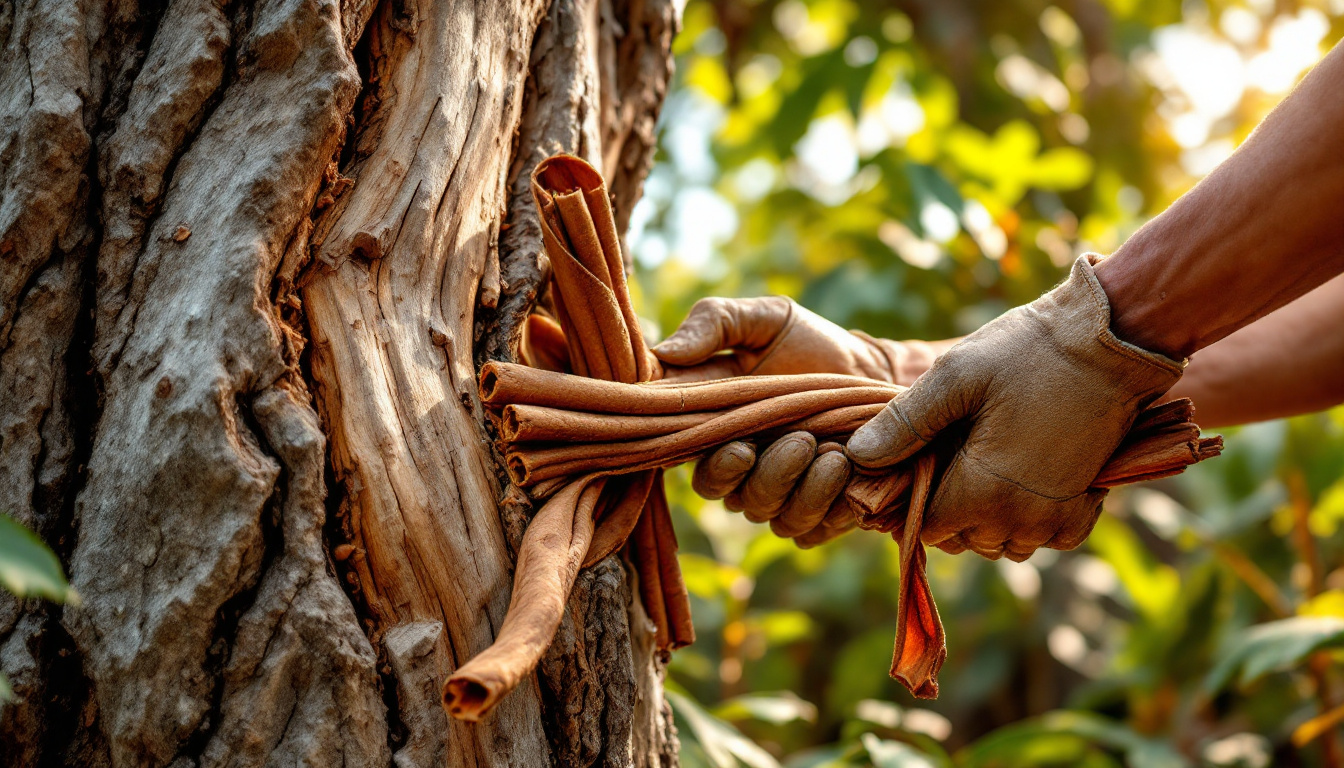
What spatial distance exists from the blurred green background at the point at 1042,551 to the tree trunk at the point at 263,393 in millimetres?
1163

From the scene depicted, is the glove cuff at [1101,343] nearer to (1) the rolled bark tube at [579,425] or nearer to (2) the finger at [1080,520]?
(2) the finger at [1080,520]

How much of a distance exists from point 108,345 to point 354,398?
25 cm

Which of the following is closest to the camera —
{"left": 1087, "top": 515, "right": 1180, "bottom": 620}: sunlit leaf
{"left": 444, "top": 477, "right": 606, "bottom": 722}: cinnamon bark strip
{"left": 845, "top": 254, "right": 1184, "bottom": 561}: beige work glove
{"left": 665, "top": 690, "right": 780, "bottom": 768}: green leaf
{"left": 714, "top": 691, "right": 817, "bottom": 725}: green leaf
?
{"left": 444, "top": 477, "right": 606, "bottom": 722}: cinnamon bark strip

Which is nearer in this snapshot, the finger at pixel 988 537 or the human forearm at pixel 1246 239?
the human forearm at pixel 1246 239

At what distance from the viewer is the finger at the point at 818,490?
1.14m

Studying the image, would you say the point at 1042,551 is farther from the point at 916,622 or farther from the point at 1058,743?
the point at 916,622

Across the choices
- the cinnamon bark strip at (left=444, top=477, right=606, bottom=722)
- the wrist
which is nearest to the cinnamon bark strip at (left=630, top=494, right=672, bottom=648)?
the cinnamon bark strip at (left=444, top=477, right=606, bottom=722)

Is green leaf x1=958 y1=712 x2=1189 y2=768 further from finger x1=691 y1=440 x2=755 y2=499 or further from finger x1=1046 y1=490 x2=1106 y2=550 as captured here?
finger x1=691 y1=440 x2=755 y2=499

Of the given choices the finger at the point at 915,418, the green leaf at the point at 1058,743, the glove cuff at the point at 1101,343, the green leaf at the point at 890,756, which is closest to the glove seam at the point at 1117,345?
the glove cuff at the point at 1101,343

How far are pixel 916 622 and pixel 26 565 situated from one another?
0.90 meters

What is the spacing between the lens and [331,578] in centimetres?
94

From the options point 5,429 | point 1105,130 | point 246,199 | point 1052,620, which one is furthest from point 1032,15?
point 5,429

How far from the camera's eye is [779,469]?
1134 millimetres

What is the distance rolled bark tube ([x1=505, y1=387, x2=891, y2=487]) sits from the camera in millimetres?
1055
